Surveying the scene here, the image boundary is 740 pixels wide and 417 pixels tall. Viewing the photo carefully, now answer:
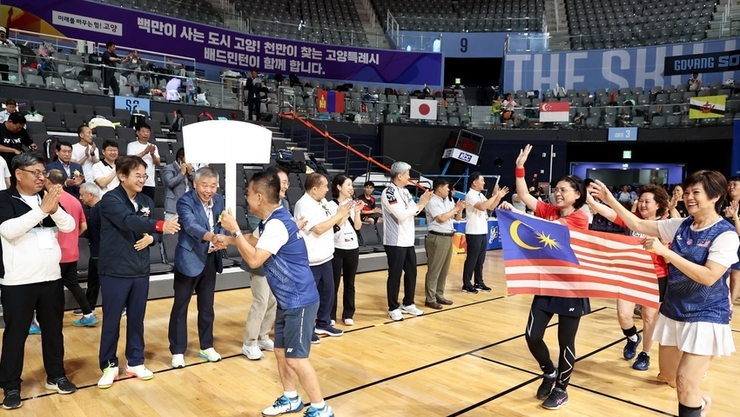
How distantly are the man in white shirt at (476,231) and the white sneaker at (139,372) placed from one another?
419 centimetres

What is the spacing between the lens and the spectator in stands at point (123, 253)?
3520 millimetres

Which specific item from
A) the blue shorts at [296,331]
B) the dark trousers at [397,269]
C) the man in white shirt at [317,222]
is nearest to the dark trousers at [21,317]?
the blue shorts at [296,331]

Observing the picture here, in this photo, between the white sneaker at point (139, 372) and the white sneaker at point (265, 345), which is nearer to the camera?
the white sneaker at point (139, 372)

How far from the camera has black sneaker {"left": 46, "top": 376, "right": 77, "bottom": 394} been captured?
356 centimetres

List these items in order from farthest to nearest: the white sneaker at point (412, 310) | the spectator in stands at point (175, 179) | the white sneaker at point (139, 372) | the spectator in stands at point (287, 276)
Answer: the white sneaker at point (412, 310) < the spectator in stands at point (175, 179) < the white sneaker at point (139, 372) < the spectator in stands at point (287, 276)

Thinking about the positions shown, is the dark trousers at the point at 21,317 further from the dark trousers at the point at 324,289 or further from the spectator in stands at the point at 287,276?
the dark trousers at the point at 324,289

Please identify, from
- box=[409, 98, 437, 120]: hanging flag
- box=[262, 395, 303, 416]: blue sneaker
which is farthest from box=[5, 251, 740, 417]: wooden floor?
box=[409, 98, 437, 120]: hanging flag

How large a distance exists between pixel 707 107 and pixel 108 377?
1589 centimetres

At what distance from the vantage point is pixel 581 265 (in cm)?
341

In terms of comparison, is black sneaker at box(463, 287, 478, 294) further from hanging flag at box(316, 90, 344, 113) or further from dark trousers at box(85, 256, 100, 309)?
hanging flag at box(316, 90, 344, 113)

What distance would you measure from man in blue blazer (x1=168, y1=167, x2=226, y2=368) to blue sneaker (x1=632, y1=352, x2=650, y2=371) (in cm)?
350

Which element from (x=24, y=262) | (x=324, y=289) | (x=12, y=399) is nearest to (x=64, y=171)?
(x=24, y=262)

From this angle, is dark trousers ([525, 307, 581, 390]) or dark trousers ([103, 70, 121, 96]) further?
dark trousers ([103, 70, 121, 96])

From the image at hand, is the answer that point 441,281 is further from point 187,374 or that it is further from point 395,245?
point 187,374
